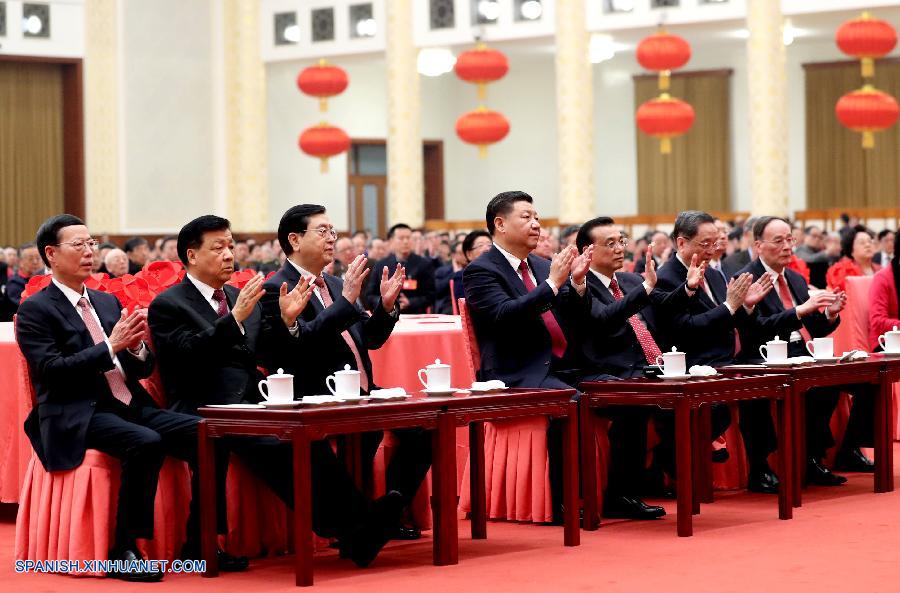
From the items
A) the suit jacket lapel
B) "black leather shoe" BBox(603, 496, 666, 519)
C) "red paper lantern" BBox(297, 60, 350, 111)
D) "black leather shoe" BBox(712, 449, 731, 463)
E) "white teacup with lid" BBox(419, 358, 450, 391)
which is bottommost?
"black leather shoe" BBox(603, 496, 666, 519)

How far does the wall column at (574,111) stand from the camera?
1695 centimetres

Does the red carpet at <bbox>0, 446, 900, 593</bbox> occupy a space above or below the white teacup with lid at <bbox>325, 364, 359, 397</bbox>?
below

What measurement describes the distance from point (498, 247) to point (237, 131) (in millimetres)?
14567

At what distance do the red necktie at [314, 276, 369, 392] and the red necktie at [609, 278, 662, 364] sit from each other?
4.17 feet

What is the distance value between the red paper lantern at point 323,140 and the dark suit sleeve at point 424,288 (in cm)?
604

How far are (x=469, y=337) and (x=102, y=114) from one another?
14439 millimetres

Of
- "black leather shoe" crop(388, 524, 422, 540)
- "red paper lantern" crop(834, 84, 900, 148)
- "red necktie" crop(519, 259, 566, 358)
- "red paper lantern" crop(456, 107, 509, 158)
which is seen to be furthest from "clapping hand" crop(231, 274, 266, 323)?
"red paper lantern" crop(456, 107, 509, 158)

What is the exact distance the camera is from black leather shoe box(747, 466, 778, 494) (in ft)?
21.0

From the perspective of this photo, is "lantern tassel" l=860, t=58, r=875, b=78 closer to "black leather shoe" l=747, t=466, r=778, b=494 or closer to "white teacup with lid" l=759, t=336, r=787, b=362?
"black leather shoe" l=747, t=466, r=778, b=494

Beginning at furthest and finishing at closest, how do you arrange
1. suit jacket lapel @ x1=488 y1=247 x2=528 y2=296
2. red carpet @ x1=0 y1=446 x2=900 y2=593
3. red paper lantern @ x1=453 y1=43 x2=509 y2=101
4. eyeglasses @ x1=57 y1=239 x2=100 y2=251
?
red paper lantern @ x1=453 y1=43 x2=509 y2=101 < suit jacket lapel @ x1=488 y1=247 x2=528 y2=296 < eyeglasses @ x1=57 y1=239 x2=100 y2=251 < red carpet @ x1=0 y1=446 x2=900 y2=593

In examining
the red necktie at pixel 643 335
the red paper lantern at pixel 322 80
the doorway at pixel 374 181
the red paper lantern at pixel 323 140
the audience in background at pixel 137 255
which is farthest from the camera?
the doorway at pixel 374 181

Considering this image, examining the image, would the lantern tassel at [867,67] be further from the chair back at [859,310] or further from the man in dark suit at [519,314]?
the man in dark suit at [519,314]

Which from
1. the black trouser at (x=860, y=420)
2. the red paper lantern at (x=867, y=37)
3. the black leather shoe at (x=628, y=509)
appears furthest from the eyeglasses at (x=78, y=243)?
the red paper lantern at (x=867, y=37)

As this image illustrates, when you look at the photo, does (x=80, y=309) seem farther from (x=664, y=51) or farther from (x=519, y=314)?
(x=664, y=51)
